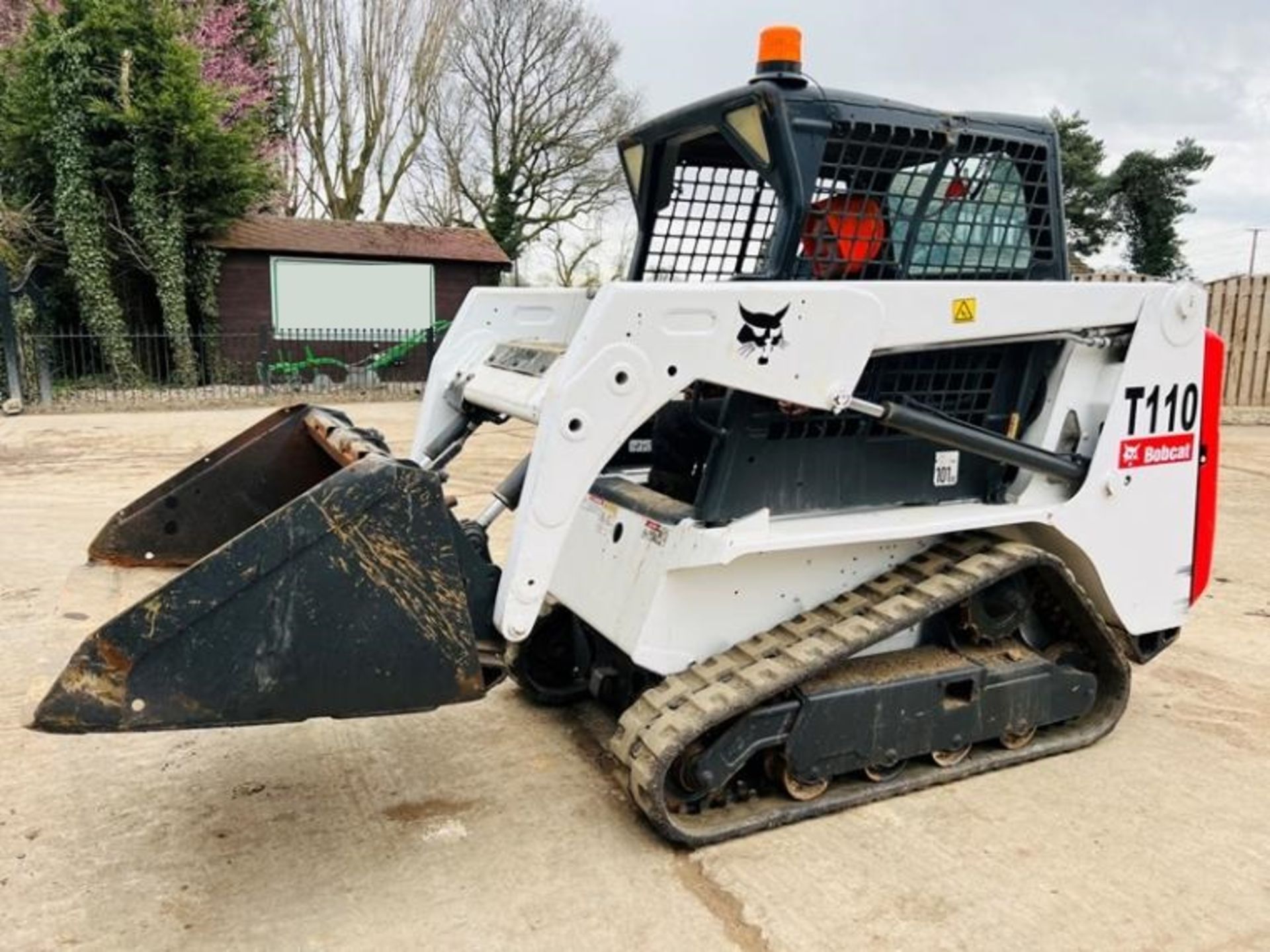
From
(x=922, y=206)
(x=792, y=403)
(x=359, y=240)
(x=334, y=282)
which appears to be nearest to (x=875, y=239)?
(x=922, y=206)

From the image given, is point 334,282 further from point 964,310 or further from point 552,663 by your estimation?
point 964,310

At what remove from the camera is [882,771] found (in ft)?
10.7

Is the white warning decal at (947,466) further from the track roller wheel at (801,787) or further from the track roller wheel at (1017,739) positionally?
the track roller wheel at (801,787)

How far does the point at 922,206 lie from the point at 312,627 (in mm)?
2149

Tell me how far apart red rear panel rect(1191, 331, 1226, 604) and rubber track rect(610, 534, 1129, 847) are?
57cm

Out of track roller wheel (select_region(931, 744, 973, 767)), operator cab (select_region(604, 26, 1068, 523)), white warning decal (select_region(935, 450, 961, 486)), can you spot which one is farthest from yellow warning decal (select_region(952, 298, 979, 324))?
track roller wheel (select_region(931, 744, 973, 767))

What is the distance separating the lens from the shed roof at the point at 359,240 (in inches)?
801

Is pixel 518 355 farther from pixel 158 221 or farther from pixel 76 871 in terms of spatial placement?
pixel 158 221

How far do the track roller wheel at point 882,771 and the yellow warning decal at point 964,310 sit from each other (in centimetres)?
136

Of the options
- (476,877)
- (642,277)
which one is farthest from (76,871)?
(642,277)

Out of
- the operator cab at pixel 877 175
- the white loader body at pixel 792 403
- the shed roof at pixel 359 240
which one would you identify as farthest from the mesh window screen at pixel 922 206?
the shed roof at pixel 359 240

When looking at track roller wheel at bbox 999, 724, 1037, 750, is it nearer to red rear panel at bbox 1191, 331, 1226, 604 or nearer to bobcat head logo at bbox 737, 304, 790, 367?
red rear panel at bbox 1191, 331, 1226, 604

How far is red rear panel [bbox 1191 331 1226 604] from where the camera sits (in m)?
3.70

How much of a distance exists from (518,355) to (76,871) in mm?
2050
